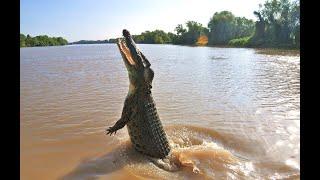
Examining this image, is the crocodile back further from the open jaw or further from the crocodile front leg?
the open jaw

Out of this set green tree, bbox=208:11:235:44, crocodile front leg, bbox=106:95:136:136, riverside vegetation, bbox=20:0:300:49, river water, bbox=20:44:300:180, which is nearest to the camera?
river water, bbox=20:44:300:180

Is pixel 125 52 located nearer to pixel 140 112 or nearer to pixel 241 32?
pixel 140 112

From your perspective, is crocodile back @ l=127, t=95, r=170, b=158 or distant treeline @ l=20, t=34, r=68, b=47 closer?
crocodile back @ l=127, t=95, r=170, b=158

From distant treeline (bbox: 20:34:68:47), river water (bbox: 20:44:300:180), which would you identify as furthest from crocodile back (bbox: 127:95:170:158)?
distant treeline (bbox: 20:34:68:47)

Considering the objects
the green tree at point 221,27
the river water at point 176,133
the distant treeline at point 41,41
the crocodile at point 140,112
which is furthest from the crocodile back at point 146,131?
the distant treeline at point 41,41

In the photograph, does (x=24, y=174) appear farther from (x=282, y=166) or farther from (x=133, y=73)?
(x=282, y=166)

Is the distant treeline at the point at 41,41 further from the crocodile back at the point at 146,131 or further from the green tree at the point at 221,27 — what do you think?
the crocodile back at the point at 146,131

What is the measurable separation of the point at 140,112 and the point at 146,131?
0.25 meters

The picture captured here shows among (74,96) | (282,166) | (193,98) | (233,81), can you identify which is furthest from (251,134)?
(233,81)

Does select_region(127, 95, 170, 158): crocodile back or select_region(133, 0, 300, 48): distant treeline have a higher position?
select_region(133, 0, 300, 48): distant treeline

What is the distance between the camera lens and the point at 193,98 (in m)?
8.69

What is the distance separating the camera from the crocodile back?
4508 mm

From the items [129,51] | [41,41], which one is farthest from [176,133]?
[41,41]
